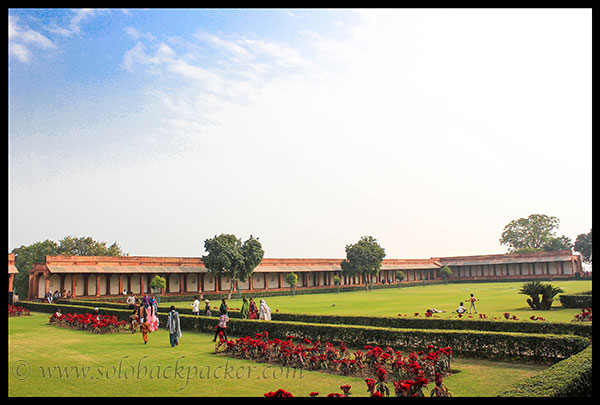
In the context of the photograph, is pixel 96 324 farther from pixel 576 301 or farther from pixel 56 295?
pixel 576 301

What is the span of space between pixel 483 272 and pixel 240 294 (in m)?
41.5

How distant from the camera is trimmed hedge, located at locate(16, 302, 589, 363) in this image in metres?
10.5

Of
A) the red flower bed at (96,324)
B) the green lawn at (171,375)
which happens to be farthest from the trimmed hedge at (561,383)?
the red flower bed at (96,324)

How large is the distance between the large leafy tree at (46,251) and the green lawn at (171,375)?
Result: 4288 cm

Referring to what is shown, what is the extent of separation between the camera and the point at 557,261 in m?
61.9

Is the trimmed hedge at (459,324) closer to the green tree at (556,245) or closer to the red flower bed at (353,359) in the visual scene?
the red flower bed at (353,359)

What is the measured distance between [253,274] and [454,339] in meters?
39.8

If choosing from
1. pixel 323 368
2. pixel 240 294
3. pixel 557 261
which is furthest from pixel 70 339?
pixel 557 261

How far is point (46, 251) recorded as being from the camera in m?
54.7

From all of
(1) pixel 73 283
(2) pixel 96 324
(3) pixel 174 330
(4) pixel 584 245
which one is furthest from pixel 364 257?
(4) pixel 584 245

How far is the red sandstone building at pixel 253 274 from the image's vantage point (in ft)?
121

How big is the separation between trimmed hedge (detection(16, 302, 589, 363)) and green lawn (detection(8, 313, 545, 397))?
0.40 m
